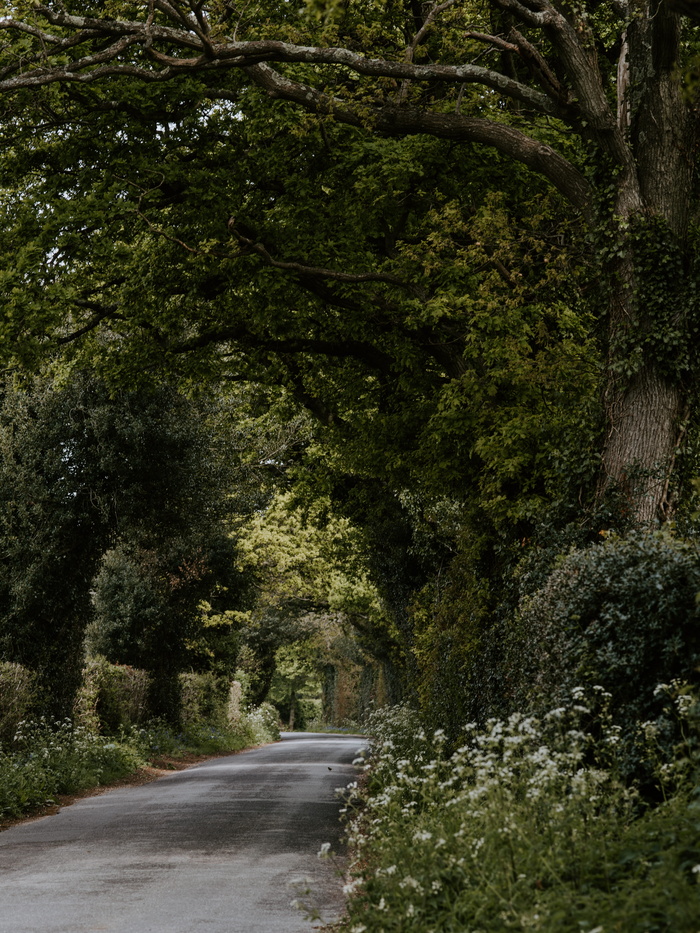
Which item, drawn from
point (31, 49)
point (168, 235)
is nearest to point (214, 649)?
point (168, 235)

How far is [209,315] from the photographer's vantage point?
19.1 m

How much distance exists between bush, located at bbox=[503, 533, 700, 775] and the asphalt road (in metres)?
2.77

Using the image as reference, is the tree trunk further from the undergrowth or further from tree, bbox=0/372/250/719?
tree, bbox=0/372/250/719

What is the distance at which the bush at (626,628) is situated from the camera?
784 cm

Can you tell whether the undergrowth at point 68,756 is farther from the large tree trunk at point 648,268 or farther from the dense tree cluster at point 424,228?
the large tree trunk at point 648,268

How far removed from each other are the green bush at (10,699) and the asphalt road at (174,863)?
1903mm

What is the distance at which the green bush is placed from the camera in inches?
648

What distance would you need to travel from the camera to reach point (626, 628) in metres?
8.35

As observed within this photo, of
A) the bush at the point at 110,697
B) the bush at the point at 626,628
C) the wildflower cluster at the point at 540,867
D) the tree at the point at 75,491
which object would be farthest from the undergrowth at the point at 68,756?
the wildflower cluster at the point at 540,867

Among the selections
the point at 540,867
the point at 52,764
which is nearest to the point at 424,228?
the point at 52,764

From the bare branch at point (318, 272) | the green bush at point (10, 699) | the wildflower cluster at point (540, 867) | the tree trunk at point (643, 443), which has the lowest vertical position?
the wildflower cluster at point (540, 867)

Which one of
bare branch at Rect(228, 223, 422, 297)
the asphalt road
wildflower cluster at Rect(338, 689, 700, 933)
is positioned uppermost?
bare branch at Rect(228, 223, 422, 297)

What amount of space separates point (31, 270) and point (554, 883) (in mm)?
11825

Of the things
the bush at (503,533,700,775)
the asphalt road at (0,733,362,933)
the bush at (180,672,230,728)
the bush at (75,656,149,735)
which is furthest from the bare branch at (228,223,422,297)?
the bush at (180,672,230,728)
